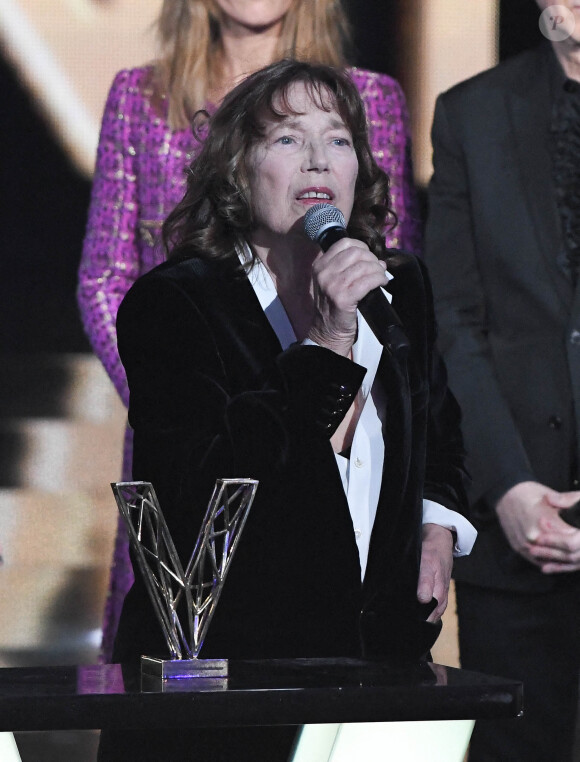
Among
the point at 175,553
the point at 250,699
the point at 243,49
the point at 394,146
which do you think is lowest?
the point at 250,699

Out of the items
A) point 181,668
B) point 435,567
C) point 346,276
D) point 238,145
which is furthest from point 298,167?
point 181,668

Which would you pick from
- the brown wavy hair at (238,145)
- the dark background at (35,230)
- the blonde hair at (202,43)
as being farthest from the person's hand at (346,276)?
the dark background at (35,230)

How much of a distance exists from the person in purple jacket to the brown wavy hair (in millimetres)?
714

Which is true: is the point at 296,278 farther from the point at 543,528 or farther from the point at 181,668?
the point at 543,528

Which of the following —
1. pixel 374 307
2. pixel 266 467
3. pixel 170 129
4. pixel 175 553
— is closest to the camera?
pixel 175 553

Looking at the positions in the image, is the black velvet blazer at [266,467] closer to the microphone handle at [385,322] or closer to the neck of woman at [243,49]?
the microphone handle at [385,322]

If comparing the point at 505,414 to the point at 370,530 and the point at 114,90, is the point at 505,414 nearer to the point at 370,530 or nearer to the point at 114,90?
the point at 370,530

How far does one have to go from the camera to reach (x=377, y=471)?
188 cm

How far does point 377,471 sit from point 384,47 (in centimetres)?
159

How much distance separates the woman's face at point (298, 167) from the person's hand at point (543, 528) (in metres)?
0.85

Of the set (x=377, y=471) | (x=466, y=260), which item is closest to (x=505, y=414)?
(x=466, y=260)

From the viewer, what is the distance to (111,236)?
2.88m

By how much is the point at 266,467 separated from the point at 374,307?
11.4 inches

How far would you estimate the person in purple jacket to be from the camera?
286 centimetres
